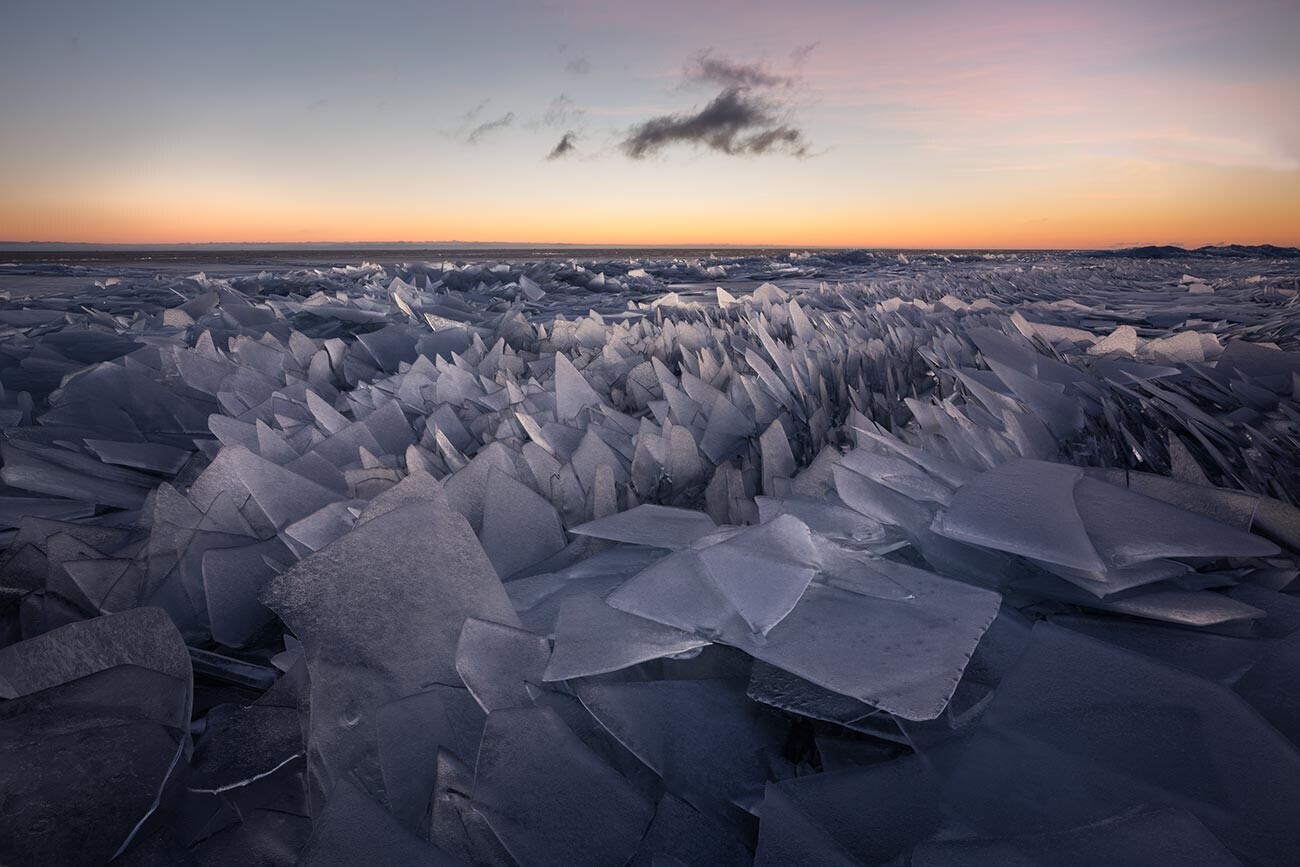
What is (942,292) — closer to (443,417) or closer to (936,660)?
(443,417)

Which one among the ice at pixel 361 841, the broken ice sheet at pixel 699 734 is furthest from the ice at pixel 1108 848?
the ice at pixel 361 841

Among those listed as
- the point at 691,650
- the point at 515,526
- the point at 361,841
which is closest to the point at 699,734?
the point at 691,650

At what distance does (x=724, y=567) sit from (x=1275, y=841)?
1.05ft

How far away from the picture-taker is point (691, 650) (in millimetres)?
484

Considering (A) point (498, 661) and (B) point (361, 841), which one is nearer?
(B) point (361, 841)

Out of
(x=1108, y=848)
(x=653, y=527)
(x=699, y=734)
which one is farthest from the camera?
(x=653, y=527)

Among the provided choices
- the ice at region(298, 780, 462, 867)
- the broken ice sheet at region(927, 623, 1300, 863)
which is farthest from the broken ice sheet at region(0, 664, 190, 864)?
the broken ice sheet at region(927, 623, 1300, 863)

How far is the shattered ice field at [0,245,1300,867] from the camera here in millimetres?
382

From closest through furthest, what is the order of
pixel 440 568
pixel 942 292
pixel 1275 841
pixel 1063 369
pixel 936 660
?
pixel 1275 841 < pixel 936 660 < pixel 440 568 < pixel 1063 369 < pixel 942 292

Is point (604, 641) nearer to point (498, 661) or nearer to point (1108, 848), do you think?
point (498, 661)

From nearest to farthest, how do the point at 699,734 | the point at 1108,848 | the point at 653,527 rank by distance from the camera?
the point at 1108,848
the point at 699,734
the point at 653,527

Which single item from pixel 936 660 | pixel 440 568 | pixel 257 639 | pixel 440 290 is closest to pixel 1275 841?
pixel 936 660

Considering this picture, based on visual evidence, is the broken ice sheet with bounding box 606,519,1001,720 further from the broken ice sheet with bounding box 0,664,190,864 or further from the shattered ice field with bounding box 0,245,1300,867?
the broken ice sheet with bounding box 0,664,190,864

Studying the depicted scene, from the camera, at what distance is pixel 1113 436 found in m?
0.82
